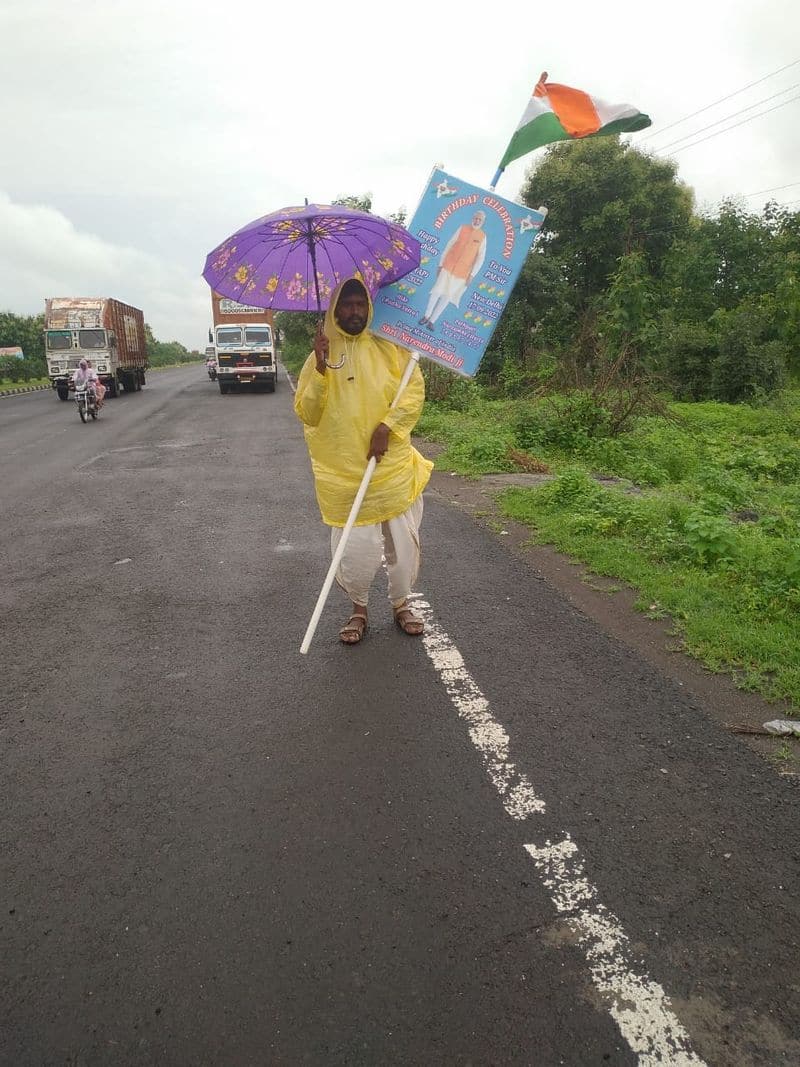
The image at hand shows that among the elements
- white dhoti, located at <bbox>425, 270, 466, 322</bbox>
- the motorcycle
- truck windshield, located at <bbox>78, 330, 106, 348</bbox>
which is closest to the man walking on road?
white dhoti, located at <bbox>425, 270, 466, 322</bbox>

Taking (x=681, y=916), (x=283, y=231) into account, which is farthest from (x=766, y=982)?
(x=283, y=231)

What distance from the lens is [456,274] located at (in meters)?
3.56

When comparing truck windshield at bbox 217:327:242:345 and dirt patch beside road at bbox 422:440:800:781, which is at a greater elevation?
truck windshield at bbox 217:327:242:345

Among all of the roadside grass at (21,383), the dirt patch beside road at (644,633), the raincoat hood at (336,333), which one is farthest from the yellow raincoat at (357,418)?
the roadside grass at (21,383)

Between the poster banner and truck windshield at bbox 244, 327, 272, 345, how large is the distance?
22.5 meters

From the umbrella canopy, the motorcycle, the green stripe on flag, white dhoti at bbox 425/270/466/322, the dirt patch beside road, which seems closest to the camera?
the dirt patch beside road

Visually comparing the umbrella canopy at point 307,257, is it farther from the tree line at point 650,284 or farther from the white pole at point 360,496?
the tree line at point 650,284

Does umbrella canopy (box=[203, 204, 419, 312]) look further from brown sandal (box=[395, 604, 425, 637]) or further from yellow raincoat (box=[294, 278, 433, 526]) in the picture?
brown sandal (box=[395, 604, 425, 637])

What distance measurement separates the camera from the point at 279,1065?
164cm

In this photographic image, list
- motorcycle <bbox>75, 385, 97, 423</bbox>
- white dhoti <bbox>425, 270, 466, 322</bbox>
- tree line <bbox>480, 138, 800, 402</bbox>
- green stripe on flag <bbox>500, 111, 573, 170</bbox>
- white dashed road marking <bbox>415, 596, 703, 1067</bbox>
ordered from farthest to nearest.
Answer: tree line <bbox>480, 138, 800, 402</bbox>
motorcycle <bbox>75, 385, 97, 423</bbox>
white dhoti <bbox>425, 270, 466, 322</bbox>
green stripe on flag <bbox>500, 111, 573, 170</bbox>
white dashed road marking <bbox>415, 596, 703, 1067</bbox>

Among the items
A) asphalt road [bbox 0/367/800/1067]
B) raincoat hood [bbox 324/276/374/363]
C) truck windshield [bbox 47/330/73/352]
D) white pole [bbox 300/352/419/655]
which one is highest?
truck windshield [bbox 47/330/73/352]

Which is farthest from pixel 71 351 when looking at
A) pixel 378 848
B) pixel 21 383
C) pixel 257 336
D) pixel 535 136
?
pixel 378 848

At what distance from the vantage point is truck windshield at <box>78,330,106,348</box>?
75.5 feet

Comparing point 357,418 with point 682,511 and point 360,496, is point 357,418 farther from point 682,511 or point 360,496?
point 682,511
